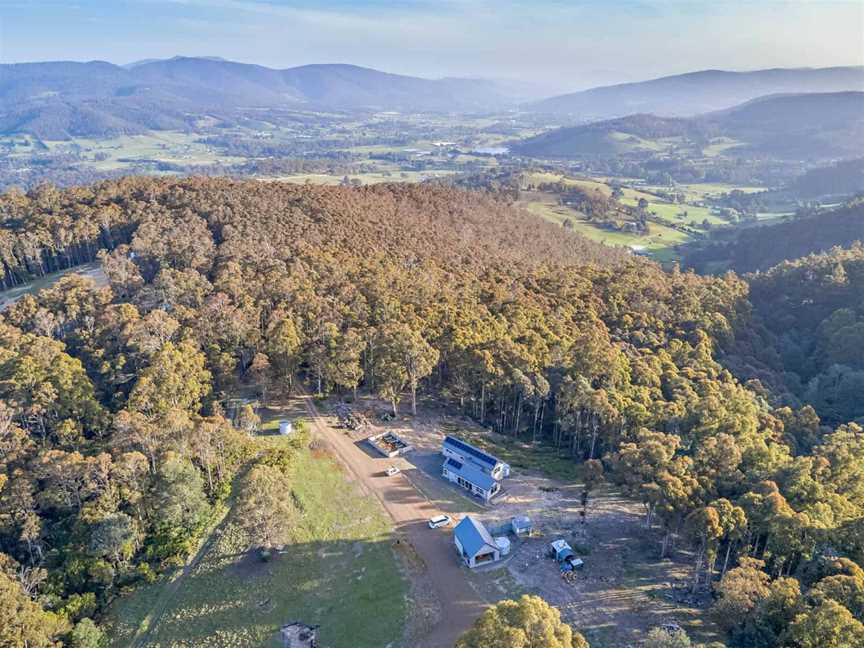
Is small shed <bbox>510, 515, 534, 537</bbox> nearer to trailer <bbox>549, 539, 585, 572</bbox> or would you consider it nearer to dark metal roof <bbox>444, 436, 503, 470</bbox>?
trailer <bbox>549, 539, 585, 572</bbox>

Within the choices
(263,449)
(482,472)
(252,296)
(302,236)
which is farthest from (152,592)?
(302,236)

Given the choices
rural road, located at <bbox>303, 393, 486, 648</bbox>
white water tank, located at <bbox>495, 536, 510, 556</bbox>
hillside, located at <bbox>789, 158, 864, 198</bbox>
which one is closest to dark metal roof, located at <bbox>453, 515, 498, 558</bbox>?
white water tank, located at <bbox>495, 536, 510, 556</bbox>

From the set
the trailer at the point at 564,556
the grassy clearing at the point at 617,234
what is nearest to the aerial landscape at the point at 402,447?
the trailer at the point at 564,556

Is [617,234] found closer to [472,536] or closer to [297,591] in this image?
[472,536]

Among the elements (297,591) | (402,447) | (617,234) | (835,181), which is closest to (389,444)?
(402,447)

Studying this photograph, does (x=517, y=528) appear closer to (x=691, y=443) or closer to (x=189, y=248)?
(x=691, y=443)

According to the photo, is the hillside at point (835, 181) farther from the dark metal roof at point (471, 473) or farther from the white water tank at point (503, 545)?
the white water tank at point (503, 545)

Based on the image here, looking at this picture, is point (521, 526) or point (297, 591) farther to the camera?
point (521, 526)
